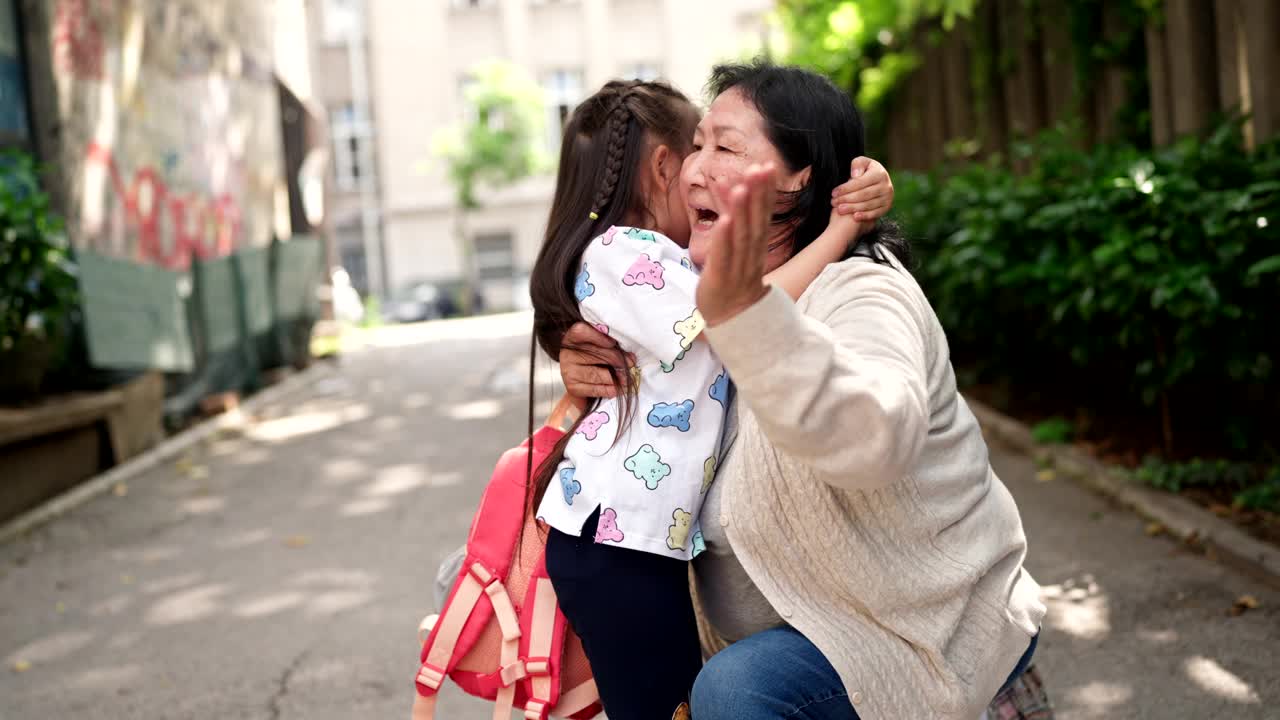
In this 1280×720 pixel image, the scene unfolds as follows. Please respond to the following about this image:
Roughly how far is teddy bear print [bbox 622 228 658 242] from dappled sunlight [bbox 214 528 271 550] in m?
4.79

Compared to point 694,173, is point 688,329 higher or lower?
lower

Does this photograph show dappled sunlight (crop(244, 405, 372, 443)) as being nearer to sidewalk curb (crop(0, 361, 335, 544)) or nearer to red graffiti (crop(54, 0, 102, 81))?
sidewalk curb (crop(0, 361, 335, 544))

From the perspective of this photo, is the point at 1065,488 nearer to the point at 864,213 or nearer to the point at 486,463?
the point at 486,463

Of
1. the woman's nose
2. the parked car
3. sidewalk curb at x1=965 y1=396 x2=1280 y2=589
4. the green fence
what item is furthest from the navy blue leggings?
the parked car

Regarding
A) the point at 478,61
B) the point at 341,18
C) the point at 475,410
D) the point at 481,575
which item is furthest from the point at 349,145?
the point at 481,575

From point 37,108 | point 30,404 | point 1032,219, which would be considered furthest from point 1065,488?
point 37,108

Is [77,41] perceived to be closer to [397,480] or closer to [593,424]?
[397,480]

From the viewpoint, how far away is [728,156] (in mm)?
2338

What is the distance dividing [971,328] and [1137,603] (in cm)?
372

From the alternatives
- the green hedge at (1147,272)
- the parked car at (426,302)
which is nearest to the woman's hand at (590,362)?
the green hedge at (1147,272)

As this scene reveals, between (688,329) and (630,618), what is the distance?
0.55 meters

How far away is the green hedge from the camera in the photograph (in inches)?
189

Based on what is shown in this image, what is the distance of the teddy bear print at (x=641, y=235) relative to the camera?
8.29 feet

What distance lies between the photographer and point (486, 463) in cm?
859
